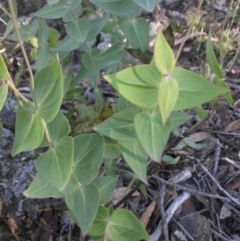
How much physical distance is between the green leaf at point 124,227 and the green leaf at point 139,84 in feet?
1.34

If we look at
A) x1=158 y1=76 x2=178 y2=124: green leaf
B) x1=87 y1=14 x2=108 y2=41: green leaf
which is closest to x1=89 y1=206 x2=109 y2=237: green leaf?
x1=158 y1=76 x2=178 y2=124: green leaf

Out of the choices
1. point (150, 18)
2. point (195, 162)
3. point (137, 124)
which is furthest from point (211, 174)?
point (150, 18)

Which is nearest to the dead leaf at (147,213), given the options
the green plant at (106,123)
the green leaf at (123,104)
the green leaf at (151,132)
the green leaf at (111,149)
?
the green plant at (106,123)

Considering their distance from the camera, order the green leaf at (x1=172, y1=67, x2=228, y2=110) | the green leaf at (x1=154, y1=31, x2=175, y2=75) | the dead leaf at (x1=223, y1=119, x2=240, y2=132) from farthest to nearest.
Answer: the dead leaf at (x1=223, y1=119, x2=240, y2=132) → the green leaf at (x1=172, y1=67, x2=228, y2=110) → the green leaf at (x1=154, y1=31, x2=175, y2=75)

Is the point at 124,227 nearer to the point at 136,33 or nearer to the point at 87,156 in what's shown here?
the point at 87,156

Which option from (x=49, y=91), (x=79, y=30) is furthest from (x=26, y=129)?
(x=79, y=30)

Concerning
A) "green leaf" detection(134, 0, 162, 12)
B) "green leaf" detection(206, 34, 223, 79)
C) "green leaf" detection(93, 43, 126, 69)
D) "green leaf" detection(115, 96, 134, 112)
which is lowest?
"green leaf" detection(93, 43, 126, 69)

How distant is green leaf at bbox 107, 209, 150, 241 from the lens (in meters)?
1.30

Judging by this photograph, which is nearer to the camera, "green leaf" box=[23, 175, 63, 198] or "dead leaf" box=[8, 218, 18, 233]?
"green leaf" box=[23, 175, 63, 198]

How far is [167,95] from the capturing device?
94cm

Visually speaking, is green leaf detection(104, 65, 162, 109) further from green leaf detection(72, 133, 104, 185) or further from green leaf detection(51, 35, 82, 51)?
green leaf detection(51, 35, 82, 51)

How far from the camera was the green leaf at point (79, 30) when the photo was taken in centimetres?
155

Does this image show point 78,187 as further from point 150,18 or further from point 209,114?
point 150,18

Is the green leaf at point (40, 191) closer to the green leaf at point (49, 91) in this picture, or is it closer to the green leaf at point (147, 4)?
the green leaf at point (49, 91)
